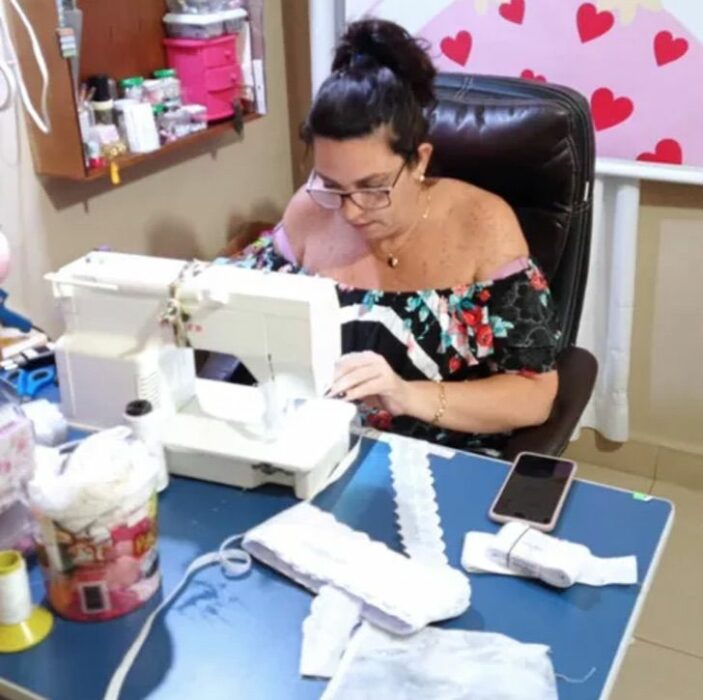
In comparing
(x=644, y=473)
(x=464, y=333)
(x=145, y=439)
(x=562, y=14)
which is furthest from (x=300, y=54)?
(x=145, y=439)

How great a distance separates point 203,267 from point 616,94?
1.36 metres

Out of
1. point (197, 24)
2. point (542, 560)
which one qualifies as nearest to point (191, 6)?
point (197, 24)

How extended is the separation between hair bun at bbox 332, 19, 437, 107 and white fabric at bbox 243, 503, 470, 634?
0.77 metres

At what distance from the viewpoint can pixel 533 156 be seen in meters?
1.79

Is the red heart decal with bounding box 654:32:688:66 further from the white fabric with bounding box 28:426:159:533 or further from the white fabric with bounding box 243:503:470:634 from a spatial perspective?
the white fabric with bounding box 28:426:159:533

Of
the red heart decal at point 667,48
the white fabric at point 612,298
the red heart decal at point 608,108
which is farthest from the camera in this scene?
the white fabric at point 612,298

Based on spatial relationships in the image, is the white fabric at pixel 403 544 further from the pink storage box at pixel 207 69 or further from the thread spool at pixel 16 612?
the pink storage box at pixel 207 69

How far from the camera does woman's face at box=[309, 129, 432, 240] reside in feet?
5.24

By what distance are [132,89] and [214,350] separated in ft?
3.15

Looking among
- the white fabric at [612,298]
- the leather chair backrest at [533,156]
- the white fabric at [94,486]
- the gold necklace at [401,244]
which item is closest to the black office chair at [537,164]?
the leather chair backrest at [533,156]

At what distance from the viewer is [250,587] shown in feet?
3.84

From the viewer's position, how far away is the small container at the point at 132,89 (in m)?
2.06

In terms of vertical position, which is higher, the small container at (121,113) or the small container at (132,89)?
the small container at (132,89)

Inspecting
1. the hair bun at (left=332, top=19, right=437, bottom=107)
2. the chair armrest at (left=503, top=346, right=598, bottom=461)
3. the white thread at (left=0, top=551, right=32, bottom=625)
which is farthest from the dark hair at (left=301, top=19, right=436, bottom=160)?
the white thread at (left=0, top=551, right=32, bottom=625)
